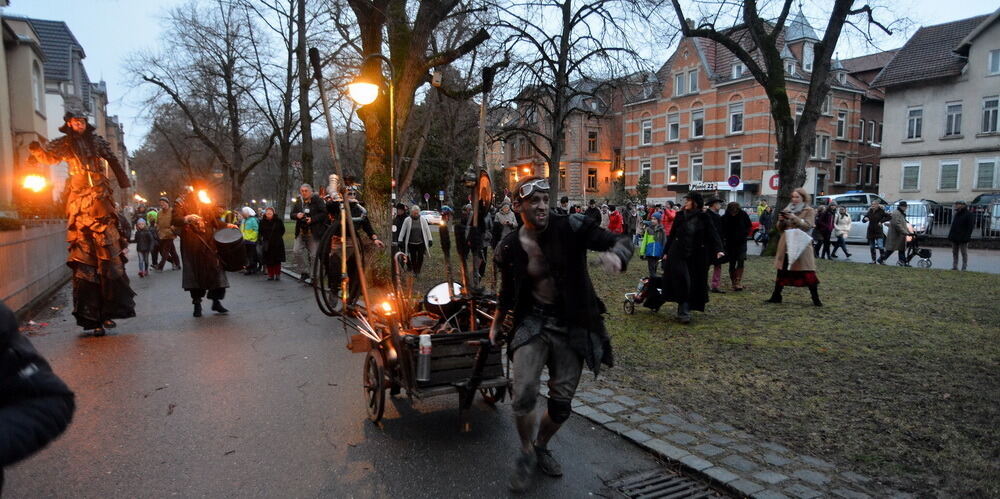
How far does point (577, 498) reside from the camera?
11.9 feet

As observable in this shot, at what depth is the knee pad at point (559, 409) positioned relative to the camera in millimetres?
3727

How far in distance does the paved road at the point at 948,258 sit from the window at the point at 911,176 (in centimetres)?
1362

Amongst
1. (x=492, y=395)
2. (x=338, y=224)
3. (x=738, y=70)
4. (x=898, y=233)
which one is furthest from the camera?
(x=738, y=70)

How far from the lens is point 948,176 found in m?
34.0

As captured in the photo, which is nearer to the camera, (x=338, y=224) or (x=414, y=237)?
(x=338, y=224)

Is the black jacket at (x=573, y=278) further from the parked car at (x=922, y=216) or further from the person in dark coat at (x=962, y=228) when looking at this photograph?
the parked car at (x=922, y=216)

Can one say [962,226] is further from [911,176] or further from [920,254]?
[911,176]

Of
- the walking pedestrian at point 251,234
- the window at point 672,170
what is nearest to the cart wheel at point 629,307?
the walking pedestrian at point 251,234

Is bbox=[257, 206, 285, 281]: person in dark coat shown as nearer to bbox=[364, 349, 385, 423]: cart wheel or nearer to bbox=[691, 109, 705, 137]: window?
bbox=[364, 349, 385, 423]: cart wheel

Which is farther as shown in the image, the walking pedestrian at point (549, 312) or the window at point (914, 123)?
the window at point (914, 123)

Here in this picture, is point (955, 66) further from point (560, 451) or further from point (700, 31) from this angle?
point (560, 451)

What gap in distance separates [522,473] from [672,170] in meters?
47.9

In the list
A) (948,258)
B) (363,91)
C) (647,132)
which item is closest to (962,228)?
(948,258)

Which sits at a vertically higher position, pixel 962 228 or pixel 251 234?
pixel 962 228
